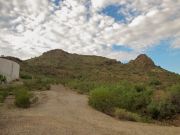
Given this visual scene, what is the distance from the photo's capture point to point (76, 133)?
13.7 metres

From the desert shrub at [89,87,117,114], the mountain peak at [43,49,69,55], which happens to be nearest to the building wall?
the desert shrub at [89,87,117,114]

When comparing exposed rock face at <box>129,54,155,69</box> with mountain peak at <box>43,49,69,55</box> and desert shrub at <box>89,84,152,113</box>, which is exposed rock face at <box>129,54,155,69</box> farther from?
desert shrub at <box>89,84,152,113</box>

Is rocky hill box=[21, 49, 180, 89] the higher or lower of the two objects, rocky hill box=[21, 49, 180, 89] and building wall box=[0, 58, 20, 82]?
the higher

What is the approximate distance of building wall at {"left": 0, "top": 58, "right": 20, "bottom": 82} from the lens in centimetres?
4357

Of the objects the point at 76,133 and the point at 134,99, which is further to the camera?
the point at 134,99

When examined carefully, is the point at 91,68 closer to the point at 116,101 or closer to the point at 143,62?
the point at 143,62

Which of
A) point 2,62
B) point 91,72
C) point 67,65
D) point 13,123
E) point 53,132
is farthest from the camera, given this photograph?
point 67,65

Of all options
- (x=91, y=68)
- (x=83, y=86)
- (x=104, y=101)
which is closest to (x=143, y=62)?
(x=91, y=68)

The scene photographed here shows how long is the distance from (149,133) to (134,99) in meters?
9.13

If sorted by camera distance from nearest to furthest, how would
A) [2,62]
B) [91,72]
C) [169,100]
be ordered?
1. [169,100]
2. [2,62]
3. [91,72]

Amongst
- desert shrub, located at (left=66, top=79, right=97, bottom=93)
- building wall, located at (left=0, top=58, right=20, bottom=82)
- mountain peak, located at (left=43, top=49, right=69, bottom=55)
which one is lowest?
desert shrub, located at (left=66, top=79, right=97, bottom=93)

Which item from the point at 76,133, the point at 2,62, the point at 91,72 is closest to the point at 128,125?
the point at 76,133

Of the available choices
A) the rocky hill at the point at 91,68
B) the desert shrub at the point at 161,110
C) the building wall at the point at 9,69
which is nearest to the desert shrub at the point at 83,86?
the building wall at the point at 9,69

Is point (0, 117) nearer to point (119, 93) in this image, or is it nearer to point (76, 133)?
point (76, 133)
